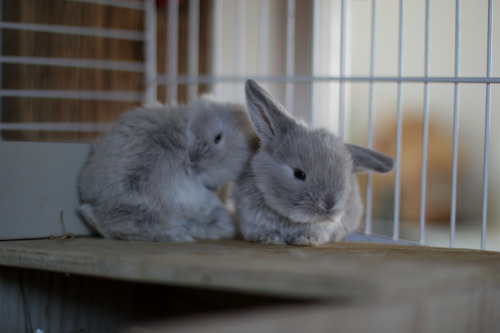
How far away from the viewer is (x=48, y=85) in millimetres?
2096

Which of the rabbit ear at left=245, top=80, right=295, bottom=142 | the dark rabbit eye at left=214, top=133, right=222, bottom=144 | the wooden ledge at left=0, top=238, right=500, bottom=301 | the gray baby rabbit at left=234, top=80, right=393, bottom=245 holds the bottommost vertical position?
the wooden ledge at left=0, top=238, right=500, bottom=301

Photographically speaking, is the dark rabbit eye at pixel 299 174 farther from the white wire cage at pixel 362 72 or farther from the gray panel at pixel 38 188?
the gray panel at pixel 38 188

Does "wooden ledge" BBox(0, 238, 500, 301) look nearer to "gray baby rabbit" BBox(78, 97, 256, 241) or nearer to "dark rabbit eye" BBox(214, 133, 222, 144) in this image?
"gray baby rabbit" BBox(78, 97, 256, 241)

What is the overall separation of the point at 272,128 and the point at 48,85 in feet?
3.48

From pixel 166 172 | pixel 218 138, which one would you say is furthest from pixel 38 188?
pixel 218 138

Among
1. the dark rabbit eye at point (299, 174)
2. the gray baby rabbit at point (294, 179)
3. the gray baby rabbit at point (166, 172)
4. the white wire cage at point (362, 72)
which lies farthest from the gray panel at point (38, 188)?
the dark rabbit eye at point (299, 174)

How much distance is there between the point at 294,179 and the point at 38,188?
0.77 m

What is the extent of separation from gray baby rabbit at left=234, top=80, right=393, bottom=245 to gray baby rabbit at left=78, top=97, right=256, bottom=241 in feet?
0.32

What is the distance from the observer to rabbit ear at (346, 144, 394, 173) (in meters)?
1.62

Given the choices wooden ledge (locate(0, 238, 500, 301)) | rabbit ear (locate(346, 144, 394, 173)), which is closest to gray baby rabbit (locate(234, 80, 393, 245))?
rabbit ear (locate(346, 144, 394, 173))

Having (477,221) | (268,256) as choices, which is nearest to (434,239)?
(477,221)

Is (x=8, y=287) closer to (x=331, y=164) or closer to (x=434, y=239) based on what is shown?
(x=331, y=164)

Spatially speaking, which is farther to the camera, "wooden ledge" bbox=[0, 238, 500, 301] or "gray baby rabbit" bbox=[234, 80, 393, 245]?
"gray baby rabbit" bbox=[234, 80, 393, 245]

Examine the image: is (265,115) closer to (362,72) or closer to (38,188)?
(38,188)
